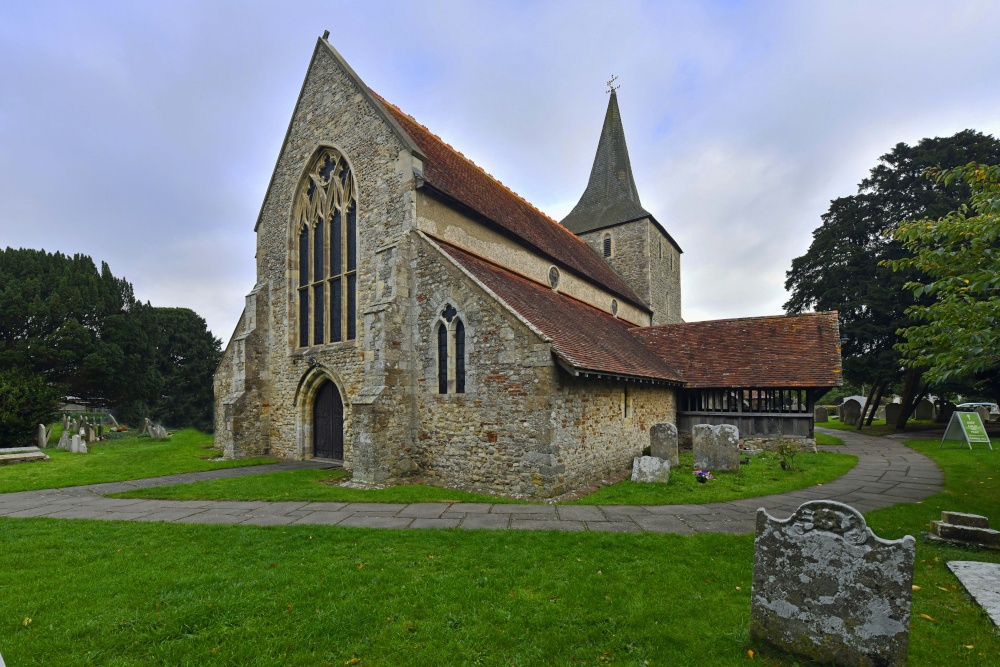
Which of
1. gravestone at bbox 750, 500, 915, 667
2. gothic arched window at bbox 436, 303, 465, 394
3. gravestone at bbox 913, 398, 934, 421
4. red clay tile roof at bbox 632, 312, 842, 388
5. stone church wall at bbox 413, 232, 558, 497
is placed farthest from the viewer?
gravestone at bbox 913, 398, 934, 421

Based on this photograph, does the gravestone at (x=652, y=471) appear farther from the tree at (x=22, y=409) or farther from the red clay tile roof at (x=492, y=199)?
the tree at (x=22, y=409)

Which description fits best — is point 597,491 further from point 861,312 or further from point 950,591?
point 861,312

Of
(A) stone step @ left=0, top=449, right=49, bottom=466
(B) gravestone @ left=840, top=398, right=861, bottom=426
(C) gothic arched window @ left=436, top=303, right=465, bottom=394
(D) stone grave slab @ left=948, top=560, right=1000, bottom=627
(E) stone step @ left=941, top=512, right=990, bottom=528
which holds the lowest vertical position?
(B) gravestone @ left=840, top=398, right=861, bottom=426

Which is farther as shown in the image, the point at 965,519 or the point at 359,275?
the point at 359,275

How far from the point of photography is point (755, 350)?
16.3m

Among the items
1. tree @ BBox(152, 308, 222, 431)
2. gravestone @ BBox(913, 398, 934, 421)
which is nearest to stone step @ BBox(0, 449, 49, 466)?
tree @ BBox(152, 308, 222, 431)

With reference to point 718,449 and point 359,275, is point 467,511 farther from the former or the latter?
point 359,275

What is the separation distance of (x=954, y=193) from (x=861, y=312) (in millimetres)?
7463

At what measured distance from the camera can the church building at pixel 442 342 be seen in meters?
9.64

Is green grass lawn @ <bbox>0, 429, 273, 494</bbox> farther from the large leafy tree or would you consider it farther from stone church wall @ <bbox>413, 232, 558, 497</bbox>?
the large leafy tree

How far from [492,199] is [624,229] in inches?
507

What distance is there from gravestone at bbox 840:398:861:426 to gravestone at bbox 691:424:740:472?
21.8 m

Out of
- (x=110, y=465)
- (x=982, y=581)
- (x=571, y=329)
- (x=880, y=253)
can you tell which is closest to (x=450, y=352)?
(x=571, y=329)

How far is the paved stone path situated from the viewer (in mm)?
6969
